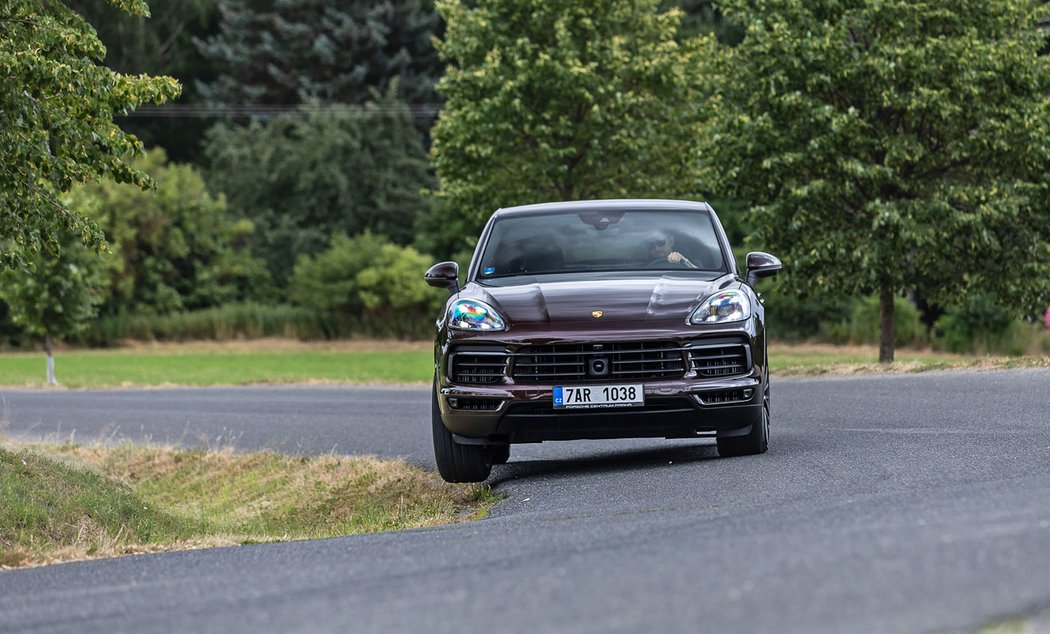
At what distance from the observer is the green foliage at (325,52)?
64500 millimetres

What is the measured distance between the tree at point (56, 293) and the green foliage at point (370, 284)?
15.4 meters

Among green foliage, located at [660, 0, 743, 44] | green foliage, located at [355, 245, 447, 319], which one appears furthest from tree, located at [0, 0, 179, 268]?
green foliage, located at [660, 0, 743, 44]

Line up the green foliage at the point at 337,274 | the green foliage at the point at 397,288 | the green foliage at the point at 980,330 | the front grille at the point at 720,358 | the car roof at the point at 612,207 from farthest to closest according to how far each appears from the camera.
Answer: the green foliage at the point at 337,274, the green foliage at the point at 397,288, the green foliage at the point at 980,330, the car roof at the point at 612,207, the front grille at the point at 720,358

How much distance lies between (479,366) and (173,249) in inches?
1982

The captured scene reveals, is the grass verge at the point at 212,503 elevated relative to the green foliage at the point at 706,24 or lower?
lower

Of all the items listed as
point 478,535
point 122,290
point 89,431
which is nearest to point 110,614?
point 478,535

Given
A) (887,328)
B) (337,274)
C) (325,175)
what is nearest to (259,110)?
(325,175)

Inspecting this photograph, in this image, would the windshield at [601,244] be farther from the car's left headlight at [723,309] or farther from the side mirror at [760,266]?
the car's left headlight at [723,309]

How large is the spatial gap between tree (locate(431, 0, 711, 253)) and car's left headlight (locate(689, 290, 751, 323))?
2146cm

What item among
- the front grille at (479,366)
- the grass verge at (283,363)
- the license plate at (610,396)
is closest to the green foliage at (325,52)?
the grass verge at (283,363)

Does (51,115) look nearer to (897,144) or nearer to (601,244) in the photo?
(601,244)

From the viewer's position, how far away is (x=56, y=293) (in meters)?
38.0

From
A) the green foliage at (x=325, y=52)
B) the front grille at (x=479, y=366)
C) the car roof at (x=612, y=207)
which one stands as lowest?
the front grille at (x=479, y=366)

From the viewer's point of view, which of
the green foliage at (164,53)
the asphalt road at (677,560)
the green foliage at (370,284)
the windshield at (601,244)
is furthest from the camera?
the green foliage at (164,53)
